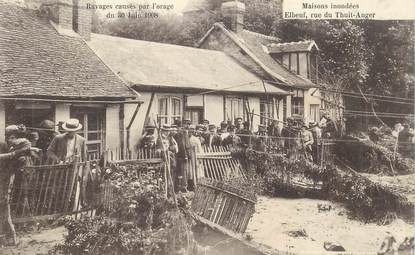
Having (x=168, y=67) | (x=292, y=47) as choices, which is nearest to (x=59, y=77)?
(x=168, y=67)

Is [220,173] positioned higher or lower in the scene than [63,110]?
lower

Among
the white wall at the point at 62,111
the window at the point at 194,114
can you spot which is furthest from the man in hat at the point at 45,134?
the window at the point at 194,114

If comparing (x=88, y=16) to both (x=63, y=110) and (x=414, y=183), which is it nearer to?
(x=63, y=110)

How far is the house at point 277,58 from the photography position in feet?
63.4

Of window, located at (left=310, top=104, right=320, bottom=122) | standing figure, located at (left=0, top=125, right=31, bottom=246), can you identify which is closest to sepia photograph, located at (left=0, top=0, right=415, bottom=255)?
standing figure, located at (left=0, top=125, right=31, bottom=246)

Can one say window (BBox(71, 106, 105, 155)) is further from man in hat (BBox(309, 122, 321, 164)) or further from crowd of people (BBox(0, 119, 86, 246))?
man in hat (BBox(309, 122, 321, 164))

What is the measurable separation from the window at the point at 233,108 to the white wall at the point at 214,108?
36 centimetres

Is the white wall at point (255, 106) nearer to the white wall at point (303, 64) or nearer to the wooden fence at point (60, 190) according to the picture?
the white wall at point (303, 64)

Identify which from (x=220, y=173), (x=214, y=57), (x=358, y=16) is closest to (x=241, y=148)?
(x=220, y=173)

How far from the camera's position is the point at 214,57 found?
1861cm

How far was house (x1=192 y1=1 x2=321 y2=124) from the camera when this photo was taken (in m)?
19.3

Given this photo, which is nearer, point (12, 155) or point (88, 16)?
point (12, 155)

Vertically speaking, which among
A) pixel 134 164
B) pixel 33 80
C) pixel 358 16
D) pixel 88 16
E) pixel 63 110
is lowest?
pixel 134 164

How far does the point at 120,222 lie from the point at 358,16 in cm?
608
